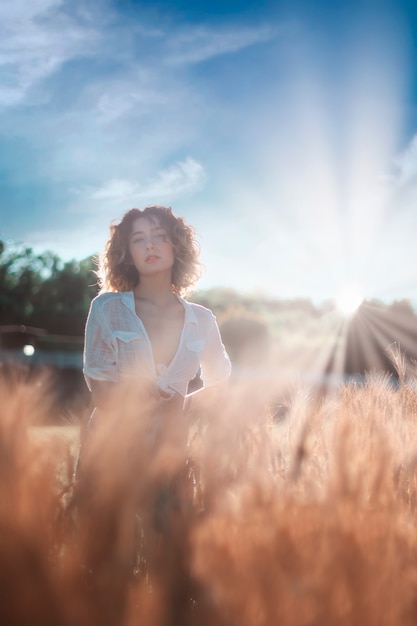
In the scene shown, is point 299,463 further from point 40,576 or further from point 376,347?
point 376,347

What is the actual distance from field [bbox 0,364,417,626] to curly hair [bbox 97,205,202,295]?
6.35 ft

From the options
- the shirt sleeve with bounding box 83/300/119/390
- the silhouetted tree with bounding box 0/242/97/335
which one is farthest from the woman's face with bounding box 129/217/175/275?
the silhouetted tree with bounding box 0/242/97/335

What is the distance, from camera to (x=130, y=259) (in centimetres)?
301

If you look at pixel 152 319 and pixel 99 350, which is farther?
pixel 152 319

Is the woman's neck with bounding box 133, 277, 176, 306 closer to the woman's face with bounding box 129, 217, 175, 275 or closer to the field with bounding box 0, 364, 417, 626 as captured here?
the woman's face with bounding box 129, 217, 175, 275

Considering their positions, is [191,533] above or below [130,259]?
below

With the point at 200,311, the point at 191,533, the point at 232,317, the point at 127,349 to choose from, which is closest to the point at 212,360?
the point at 200,311

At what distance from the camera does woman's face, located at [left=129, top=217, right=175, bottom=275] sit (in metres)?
2.79

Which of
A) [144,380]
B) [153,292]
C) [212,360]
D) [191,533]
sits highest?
[153,292]

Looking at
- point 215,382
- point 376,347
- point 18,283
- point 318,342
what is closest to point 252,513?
point 215,382

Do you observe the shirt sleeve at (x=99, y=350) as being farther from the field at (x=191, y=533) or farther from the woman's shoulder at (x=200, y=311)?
the field at (x=191, y=533)

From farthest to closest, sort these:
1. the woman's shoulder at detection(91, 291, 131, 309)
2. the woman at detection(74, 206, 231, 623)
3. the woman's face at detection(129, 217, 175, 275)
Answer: the woman's face at detection(129, 217, 175, 275), the woman's shoulder at detection(91, 291, 131, 309), the woman at detection(74, 206, 231, 623)

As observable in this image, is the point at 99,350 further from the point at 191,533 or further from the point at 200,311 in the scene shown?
the point at 191,533

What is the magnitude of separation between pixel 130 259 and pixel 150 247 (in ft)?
0.79
